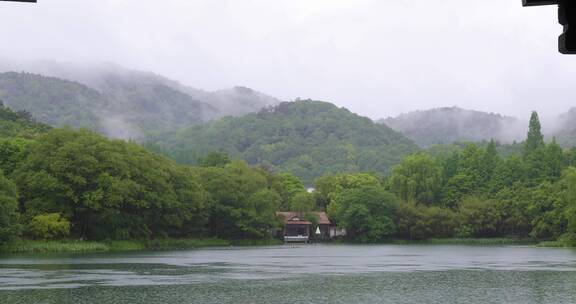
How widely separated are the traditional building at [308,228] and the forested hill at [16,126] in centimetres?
3393

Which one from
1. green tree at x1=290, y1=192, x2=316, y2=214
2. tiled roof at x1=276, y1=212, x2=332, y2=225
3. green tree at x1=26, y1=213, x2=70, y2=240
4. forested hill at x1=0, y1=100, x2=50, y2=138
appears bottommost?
green tree at x1=26, y1=213, x2=70, y2=240

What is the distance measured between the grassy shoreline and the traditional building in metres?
18.1

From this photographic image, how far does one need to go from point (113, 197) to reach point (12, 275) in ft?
98.6

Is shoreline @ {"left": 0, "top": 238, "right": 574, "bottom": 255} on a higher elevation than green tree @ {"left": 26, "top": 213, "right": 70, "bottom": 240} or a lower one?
lower

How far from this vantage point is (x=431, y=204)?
106062 mm

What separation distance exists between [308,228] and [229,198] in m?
22.4

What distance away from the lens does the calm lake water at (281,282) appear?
91.4ft

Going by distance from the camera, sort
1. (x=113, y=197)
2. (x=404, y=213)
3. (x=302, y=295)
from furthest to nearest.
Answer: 1. (x=404, y=213)
2. (x=113, y=197)
3. (x=302, y=295)

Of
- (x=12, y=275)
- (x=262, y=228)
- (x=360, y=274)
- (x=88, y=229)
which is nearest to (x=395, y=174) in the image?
(x=262, y=228)

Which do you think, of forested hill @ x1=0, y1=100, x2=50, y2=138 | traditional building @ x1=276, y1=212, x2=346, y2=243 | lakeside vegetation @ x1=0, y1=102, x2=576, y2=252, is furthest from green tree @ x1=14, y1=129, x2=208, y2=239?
traditional building @ x1=276, y1=212, x2=346, y2=243

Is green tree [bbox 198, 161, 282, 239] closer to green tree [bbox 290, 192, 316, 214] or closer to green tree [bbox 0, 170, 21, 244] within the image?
green tree [bbox 290, 192, 316, 214]

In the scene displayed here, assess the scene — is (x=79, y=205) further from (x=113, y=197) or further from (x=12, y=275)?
(x=12, y=275)

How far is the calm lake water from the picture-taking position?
27844 millimetres

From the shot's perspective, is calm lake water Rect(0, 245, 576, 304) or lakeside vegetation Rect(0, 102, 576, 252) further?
lakeside vegetation Rect(0, 102, 576, 252)
